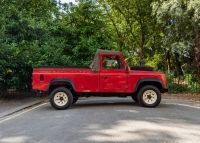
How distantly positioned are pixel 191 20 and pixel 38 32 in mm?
8761

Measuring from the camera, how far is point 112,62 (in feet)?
31.6

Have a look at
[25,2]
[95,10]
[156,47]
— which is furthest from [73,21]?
[156,47]

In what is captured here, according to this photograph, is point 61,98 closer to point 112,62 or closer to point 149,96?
point 112,62

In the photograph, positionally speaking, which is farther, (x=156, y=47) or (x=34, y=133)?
(x=156, y=47)

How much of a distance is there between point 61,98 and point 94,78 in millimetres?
1450

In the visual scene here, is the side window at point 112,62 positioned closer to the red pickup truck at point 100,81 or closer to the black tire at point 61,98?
the red pickup truck at point 100,81

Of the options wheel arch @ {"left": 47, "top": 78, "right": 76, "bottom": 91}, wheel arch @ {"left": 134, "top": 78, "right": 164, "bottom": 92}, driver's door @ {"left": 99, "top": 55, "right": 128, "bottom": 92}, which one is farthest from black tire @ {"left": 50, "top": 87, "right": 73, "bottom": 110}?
wheel arch @ {"left": 134, "top": 78, "right": 164, "bottom": 92}

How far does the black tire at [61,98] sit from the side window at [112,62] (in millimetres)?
1738

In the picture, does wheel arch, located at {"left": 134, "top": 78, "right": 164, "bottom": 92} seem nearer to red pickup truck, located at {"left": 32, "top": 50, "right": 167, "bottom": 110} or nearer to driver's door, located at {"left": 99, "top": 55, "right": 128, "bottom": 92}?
red pickup truck, located at {"left": 32, "top": 50, "right": 167, "bottom": 110}

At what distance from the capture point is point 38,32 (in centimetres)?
1268

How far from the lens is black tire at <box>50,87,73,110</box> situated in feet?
30.4

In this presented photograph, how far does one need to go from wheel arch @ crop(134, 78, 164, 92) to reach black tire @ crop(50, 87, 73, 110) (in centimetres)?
256

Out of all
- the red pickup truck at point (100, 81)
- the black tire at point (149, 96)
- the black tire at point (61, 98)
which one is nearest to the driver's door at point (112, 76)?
the red pickup truck at point (100, 81)

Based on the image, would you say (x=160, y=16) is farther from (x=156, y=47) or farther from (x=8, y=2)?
(x=156, y=47)
